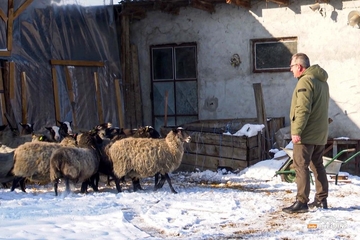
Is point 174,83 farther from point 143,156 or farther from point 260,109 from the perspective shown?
point 143,156

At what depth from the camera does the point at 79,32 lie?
13.7 metres

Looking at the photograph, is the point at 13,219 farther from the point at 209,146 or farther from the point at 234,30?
the point at 234,30

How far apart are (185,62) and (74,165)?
6.06 m

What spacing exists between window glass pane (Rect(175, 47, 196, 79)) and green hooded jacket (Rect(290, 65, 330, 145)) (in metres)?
6.89

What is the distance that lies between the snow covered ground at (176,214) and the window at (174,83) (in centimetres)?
457

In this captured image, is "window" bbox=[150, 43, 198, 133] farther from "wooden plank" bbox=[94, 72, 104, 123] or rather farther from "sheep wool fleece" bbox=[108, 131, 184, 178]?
"sheep wool fleece" bbox=[108, 131, 184, 178]

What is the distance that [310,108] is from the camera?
23.5 ft

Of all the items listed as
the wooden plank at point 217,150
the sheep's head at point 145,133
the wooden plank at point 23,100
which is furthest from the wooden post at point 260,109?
the wooden plank at point 23,100

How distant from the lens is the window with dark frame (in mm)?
13242

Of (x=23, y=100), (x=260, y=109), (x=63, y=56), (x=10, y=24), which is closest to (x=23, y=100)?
(x=23, y=100)

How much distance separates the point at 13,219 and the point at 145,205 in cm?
179

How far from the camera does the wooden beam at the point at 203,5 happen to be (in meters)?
13.4

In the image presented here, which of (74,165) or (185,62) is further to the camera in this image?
(185,62)

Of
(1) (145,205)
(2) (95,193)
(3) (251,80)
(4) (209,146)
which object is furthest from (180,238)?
(3) (251,80)
